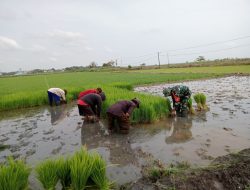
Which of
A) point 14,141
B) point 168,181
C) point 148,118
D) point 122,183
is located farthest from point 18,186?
point 148,118

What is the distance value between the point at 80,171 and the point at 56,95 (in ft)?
26.8

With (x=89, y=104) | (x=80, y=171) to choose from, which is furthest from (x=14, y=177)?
(x=89, y=104)

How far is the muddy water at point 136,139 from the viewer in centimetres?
423

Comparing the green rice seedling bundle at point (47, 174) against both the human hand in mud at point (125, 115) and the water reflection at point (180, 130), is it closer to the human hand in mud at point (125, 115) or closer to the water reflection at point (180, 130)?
the human hand in mud at point (125, 115)

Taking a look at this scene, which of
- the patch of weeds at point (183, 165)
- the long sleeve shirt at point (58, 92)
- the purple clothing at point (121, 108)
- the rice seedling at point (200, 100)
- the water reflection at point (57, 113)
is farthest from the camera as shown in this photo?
the long sleeve shirt at point (58, 92)

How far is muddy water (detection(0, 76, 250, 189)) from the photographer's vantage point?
4.23 meters

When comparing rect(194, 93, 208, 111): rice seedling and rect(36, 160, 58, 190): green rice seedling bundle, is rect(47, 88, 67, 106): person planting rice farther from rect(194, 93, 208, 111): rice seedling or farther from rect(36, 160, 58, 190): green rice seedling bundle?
rect(36, 160, 58, 190): green rice seedling bundle

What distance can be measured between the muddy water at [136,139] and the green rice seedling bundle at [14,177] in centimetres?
73

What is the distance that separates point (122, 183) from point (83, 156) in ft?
2.90

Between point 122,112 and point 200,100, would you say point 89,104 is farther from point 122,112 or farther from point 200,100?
point 200,100

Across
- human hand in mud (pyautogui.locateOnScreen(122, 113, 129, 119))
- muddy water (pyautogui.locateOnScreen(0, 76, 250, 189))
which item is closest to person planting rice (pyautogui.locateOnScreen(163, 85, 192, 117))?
muddy water (pyautogui.locateOnScreen(0, 76, 250, 189))

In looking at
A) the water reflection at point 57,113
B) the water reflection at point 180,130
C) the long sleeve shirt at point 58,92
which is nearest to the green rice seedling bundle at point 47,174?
the water reflection at point 180,130

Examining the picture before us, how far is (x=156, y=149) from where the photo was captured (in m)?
4.70

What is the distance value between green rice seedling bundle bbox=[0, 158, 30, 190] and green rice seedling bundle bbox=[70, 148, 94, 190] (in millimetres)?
604
